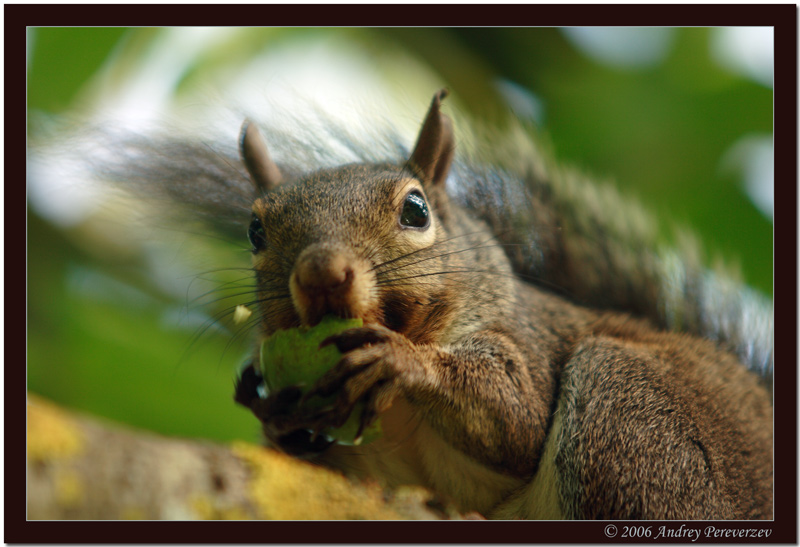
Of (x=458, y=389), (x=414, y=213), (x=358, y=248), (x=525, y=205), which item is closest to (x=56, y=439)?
(x=358, y=248)

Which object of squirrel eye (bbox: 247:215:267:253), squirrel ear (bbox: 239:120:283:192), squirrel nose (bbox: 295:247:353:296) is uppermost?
squirrel ear (bbox: 239:120:283:192)

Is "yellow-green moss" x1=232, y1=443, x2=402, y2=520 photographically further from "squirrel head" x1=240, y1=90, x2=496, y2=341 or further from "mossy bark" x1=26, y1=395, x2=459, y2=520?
"squirrel head" x1=240, y1=90, x2=496, y2=341

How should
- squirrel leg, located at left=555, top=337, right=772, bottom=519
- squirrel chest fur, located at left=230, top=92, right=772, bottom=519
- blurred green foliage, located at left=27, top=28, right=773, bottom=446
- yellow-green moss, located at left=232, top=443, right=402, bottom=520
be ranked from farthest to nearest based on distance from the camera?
blurred green foliage, located at left=27, top=28, right=773, bottom=446 < squirrel leg, located at left=555, top=337, right=772, bottom=519 < squirrel chest fur, located at left=230, top=92, right=772, bottom=519 < yellow-green moss, located at left=232, top=443, right=402, bottom=520

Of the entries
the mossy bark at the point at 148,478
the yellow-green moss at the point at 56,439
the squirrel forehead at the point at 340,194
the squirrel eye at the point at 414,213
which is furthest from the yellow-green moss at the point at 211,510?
the squirrel eye at the point at 414,213

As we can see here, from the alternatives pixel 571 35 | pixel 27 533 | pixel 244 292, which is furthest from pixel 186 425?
pixel 571 35

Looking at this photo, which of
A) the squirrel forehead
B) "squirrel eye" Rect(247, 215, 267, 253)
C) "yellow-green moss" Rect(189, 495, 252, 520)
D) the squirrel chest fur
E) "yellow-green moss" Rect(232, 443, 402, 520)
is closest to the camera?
"yellow-green moss" Rect(189, 495, 252, 520)

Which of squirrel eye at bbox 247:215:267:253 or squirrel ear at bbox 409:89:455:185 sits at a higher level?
squirrel ear at bbox 409:89:455:185

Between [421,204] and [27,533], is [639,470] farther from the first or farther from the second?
[27,533]

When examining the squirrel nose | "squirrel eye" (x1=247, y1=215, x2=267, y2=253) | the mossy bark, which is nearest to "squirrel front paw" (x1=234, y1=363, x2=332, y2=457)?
the mossy bark

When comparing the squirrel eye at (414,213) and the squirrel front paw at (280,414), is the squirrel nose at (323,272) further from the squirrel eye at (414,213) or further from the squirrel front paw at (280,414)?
the squirrel eye at (414,213)
